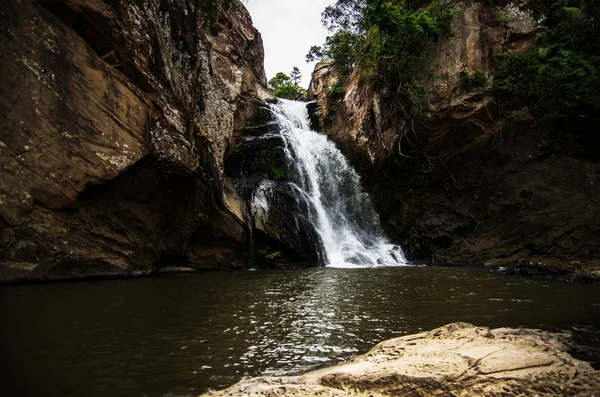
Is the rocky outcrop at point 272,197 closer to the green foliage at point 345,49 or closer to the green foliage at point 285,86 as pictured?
the green foliage at point 345,49

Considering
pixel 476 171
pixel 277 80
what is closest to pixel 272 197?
pixel 476 171

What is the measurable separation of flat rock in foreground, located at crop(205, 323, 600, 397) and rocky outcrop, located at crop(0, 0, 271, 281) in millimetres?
9377

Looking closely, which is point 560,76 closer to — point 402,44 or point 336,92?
point 402,44

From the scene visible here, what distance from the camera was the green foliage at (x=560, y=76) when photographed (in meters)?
14.3

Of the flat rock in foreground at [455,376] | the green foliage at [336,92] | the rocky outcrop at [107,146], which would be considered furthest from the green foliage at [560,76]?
the flat rock in foreground at [455,376]

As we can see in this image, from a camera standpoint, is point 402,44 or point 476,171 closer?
point 476,171

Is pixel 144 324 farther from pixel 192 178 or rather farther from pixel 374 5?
pixel 374 5

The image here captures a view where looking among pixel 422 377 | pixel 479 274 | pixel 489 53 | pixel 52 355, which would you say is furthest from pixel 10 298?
pixel 489 53

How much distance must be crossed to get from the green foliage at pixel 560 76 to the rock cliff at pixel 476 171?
1.78 ft

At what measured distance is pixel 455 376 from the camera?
309cm

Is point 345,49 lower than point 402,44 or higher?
→ higher

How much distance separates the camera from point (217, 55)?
23.2 meters

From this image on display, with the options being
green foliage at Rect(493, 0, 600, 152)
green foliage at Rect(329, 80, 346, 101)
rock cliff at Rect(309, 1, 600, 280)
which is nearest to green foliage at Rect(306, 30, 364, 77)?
green foliage at Rect(329, 80, 346, 101)

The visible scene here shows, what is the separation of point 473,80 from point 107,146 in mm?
15693
